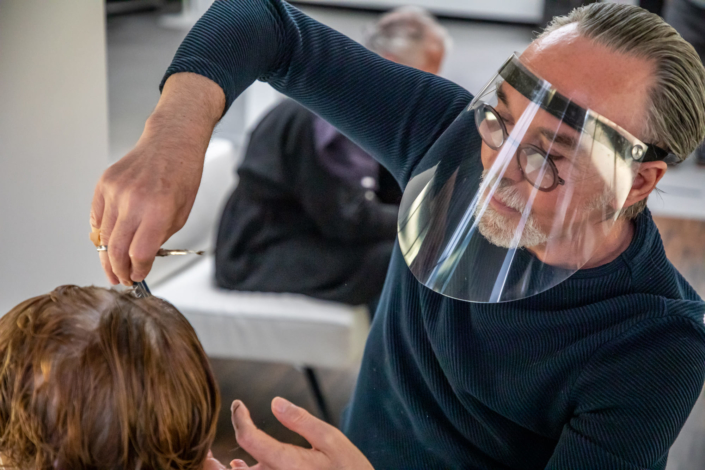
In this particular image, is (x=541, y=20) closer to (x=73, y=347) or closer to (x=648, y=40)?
(x=648, y=40)

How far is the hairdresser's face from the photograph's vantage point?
71 cm

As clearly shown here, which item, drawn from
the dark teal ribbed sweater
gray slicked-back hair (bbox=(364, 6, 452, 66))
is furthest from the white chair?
gray slicked-back hair (bbox=(364, 6, 452, 66))

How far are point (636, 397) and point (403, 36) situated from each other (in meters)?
1.73

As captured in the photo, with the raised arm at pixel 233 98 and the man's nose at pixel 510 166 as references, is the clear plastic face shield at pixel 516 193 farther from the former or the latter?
the raised arm at pixel 233 98

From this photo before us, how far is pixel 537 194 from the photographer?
0.74 meters

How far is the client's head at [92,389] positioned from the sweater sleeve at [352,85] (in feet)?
1.29

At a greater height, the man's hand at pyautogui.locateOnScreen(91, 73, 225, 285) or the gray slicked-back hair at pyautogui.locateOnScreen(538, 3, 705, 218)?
the gray slicked-back hair at pyautogui.locateOnScreen(538, 3, 705, 218)

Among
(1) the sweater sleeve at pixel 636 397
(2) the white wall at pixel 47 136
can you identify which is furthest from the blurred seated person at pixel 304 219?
(1) the sweater sleeve at pixel 636 397

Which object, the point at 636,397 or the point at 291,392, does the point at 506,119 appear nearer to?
the point at 636,397

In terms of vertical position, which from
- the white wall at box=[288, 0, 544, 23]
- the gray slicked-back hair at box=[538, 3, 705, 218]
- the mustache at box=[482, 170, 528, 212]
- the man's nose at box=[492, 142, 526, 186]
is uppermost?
the gray slicked-back hair at box=[538, 3, 705, 218]

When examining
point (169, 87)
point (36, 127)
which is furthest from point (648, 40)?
point (36, 127)

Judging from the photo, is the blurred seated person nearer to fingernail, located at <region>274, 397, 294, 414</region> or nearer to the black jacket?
the black jacket

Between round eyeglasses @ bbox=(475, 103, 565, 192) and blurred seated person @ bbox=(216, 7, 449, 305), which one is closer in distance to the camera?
round eyeglasses @ bbox=(475, 103, 565, 192)

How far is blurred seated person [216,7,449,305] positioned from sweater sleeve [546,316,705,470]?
3.73ft
